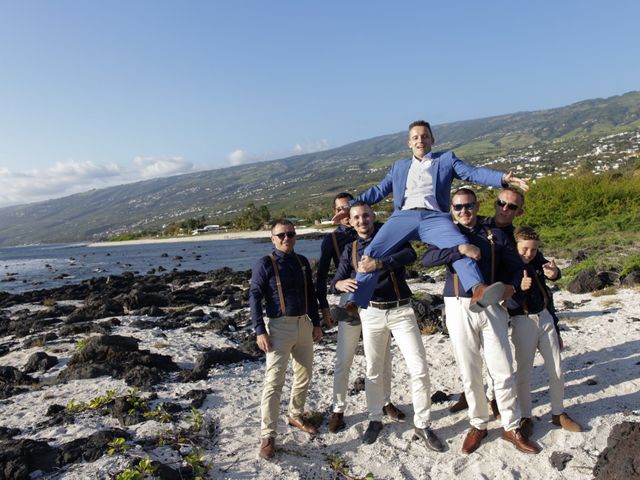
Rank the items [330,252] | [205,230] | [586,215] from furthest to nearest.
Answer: [205,230] < [586,215] < [330,252]

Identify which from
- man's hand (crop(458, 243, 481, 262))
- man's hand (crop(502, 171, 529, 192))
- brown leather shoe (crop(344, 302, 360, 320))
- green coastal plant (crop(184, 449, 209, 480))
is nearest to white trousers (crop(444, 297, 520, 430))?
man's hand (crop(458, 243, 481, 262))

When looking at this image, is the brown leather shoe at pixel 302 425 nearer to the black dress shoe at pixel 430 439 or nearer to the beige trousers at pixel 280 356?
the beige trousers at pixel 280 356

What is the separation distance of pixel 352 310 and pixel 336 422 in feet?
5.11

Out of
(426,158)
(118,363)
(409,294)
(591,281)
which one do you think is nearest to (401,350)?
(409,294)

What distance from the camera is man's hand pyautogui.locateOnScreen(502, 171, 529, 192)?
190 inches

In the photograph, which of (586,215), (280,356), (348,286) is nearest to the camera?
(348,286)

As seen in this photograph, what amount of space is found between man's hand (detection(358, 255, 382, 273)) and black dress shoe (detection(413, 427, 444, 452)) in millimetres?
1986

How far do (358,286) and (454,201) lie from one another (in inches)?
56.6

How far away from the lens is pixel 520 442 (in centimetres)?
491

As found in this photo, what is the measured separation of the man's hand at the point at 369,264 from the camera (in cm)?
506

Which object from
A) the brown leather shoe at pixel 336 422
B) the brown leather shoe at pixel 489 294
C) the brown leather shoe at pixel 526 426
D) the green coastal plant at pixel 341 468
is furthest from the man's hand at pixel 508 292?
the brown leather shoe at pixel 336 422

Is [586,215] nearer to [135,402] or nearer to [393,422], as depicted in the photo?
[393,422]

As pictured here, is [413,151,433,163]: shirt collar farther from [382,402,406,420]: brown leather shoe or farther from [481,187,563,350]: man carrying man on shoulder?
[382,402,406,420]: brown leather shoe

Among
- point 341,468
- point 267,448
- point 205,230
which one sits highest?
point 267,448
